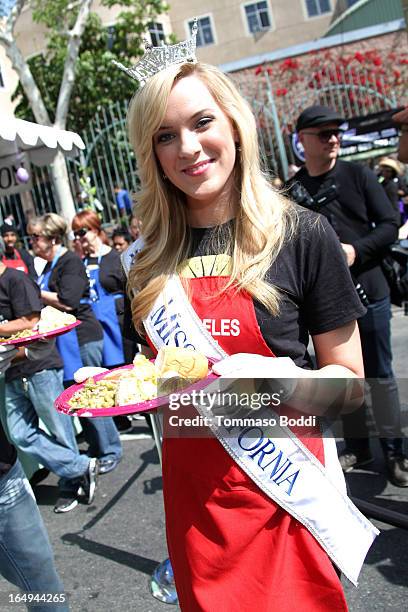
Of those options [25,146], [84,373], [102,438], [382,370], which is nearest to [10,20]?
[25,146]

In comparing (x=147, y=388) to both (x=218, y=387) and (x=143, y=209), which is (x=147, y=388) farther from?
(x=143, y=209)

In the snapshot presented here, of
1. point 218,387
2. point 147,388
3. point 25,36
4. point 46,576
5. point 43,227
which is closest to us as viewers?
point 218,387

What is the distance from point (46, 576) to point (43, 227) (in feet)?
9.95

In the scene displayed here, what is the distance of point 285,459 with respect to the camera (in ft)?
5.17

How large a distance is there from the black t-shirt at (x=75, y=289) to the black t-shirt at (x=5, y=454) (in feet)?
8.06

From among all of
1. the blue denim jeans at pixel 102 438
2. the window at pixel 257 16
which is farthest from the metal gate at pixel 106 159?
the window at pixel 257 16

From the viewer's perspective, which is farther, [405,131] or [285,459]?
[405,131]

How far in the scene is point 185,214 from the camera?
5.89ft

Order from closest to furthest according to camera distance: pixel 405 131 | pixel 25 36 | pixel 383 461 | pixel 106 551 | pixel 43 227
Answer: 1. pixel 405 131
2. pixel 106 551
3. pixel 383 461
4. pixel 43 227
5. pixel 25 36

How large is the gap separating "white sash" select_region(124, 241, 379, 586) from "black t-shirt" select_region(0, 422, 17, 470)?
89 centimetres

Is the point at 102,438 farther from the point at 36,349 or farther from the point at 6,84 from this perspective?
the point at 6,84

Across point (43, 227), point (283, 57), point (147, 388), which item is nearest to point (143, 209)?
point (147, 388)

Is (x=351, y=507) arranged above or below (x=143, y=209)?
below

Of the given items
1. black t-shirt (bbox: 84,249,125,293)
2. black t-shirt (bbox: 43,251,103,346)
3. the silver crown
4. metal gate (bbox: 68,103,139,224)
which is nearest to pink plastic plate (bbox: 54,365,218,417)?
the silver crown
